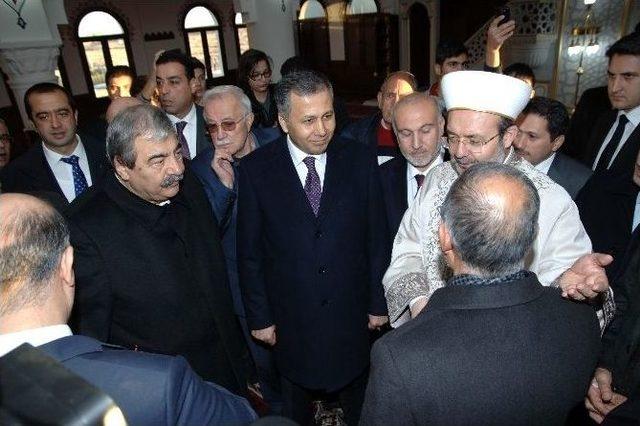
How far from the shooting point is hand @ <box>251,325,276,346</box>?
2.43 m

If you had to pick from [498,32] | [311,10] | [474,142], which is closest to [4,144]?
[474,142]

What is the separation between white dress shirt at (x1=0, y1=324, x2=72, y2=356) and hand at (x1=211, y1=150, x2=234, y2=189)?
1.55 m

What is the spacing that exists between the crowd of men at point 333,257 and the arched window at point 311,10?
50.8ft

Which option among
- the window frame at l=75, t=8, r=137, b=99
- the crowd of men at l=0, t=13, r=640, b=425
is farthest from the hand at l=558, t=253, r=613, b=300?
the window frame at l=75, t=8, r=137, b=99

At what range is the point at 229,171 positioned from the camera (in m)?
2.58

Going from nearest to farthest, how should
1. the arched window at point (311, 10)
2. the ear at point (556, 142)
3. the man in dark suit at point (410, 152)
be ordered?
the man in dark suit at point (410, 152)
the ear at point (556, 142)
the arched window at point (311, 10)

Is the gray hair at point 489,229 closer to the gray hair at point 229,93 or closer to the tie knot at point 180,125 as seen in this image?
the gray hair at point 229,93

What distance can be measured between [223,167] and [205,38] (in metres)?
15.4

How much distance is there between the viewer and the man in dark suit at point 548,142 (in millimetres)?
2742

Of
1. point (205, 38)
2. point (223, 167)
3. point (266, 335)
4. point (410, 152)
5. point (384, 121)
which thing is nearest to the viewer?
point (266, 335)

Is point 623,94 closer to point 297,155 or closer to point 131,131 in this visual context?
point 297,155

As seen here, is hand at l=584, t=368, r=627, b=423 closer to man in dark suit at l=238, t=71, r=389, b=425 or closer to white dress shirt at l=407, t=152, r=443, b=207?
man in dark suit at l=238, t=71, r=389, b=425

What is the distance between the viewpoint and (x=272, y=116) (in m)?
4.52

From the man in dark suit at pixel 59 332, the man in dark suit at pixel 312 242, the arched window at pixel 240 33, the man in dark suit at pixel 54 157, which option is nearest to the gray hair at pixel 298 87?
the man in dark suit at pixel 312 242
